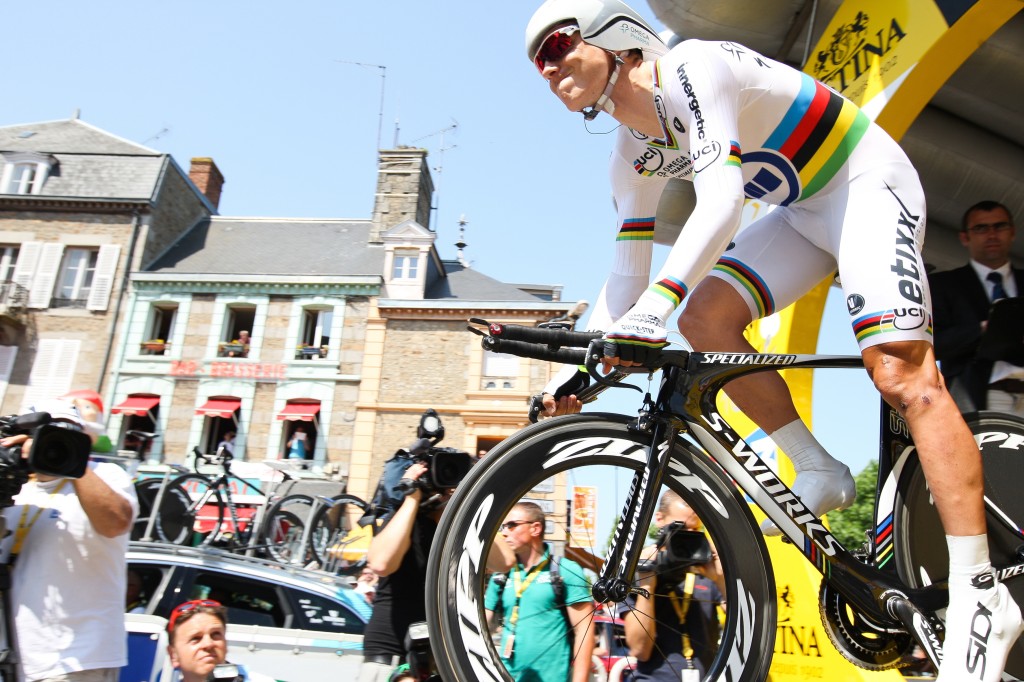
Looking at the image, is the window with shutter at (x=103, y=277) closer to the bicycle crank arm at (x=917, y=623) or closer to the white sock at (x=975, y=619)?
the bicycle crank arm at (x=917, y=623)

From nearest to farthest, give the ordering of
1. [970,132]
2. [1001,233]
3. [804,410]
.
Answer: [1001,233] < [804,410] < [970,132]

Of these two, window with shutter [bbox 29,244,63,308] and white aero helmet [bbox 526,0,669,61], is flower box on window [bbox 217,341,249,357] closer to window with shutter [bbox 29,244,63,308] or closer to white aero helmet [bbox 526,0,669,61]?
window with shutter [bbox 29,244,63,308]

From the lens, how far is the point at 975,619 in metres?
2.00

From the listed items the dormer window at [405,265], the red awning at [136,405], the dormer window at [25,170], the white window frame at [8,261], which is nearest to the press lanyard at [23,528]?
the dormer window at [405,265]

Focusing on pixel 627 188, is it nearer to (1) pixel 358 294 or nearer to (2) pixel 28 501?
(2) pixel 28 501

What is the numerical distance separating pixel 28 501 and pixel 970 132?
7.19 metres

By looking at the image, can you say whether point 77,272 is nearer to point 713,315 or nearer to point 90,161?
point 90,161

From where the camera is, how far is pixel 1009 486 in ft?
8.11

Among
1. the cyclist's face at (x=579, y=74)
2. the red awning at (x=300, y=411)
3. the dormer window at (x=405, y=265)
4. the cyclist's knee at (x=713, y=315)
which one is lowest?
the cyclist's knee at (x=713, y=315)

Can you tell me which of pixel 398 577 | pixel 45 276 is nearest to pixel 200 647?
pixel 398 577

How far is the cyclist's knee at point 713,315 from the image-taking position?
8.27 ft

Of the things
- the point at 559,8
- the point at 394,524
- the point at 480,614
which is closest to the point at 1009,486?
the point at 480,614

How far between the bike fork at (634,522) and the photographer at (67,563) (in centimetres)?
234

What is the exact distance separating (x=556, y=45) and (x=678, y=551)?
1.52 meters
